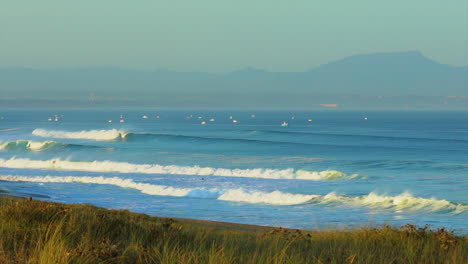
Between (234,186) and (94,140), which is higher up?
(94,140)

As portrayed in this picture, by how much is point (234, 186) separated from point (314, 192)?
424cm

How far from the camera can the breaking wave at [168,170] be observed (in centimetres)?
3622

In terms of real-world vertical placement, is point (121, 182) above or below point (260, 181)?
below

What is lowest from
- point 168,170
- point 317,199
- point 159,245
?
point 159,245

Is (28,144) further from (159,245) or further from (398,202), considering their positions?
(159,245)

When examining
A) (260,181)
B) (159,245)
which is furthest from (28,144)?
(159,245)

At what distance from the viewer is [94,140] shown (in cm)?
7269

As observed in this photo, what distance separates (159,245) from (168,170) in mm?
32137

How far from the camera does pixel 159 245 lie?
748cm

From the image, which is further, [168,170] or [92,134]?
[92,134]

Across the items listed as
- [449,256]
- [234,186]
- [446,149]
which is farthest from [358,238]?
[446,149]

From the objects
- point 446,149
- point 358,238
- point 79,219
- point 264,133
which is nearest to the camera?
point 79,219

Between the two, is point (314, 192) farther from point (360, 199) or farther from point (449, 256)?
point (449, 256)

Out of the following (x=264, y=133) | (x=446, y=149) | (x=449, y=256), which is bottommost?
(x=449, y=256)
